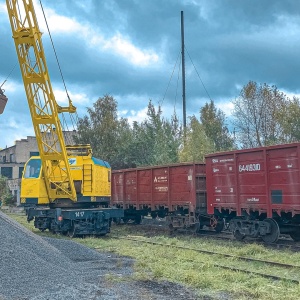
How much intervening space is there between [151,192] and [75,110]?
4.89 metres

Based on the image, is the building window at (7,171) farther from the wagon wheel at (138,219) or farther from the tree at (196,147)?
the wagon wheel at (138,219)

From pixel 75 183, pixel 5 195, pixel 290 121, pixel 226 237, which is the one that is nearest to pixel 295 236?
pixel 226 237

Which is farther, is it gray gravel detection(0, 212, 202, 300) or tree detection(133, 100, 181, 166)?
tree detection(133, 100, 181, 166)

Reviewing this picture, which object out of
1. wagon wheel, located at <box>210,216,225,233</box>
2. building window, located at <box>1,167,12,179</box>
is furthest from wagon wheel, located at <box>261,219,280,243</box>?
building window, located at <box>1,167,12,179</box>

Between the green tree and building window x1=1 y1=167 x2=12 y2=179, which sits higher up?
building window x1=1 y1=167 x2=12 y2=179

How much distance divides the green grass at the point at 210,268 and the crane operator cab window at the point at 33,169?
389 centimetres

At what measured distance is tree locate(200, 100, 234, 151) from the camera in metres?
40.2

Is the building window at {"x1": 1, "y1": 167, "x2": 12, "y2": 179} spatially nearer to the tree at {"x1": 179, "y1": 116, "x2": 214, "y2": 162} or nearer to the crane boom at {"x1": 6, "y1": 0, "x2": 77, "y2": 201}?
the tree at {"x1": 179, "y1": 116, "x2": 214, "y2": 162}

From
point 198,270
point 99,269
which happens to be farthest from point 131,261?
point 198,270

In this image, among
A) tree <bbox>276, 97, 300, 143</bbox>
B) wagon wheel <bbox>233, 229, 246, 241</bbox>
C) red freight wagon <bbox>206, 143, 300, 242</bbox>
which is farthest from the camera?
tree <bbox>276, 97, 300, 143</bbox>

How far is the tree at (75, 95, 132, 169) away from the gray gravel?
2662 cm

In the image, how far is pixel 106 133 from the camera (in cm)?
4069

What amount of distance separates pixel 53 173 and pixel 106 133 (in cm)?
2256

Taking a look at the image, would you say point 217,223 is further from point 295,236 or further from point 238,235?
point 295,236
